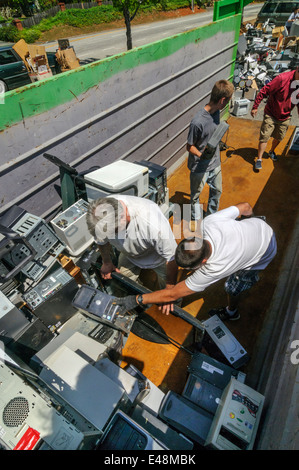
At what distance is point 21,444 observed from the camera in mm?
1382

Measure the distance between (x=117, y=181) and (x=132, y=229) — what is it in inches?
32.0

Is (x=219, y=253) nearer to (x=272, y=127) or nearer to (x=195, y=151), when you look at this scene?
(x=195, y=151)

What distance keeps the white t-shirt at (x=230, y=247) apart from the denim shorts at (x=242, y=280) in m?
0.11

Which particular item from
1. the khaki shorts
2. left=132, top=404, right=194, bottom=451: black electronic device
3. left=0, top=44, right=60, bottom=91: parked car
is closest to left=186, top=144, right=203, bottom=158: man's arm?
the khaki shorts

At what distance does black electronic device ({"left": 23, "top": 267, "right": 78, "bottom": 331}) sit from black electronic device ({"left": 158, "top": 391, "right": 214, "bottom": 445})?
1.49 m

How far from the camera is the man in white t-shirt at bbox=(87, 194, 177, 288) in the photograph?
7.15ft

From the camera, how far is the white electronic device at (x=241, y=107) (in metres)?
6.90

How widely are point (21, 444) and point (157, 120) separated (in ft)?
15.2

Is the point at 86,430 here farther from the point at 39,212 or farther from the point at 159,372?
the point at 39,212

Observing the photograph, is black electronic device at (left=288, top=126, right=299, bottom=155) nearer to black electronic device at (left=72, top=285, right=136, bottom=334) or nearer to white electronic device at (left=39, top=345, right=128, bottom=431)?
black electronic device at (left=72, top=285, right=136, bottom=334)

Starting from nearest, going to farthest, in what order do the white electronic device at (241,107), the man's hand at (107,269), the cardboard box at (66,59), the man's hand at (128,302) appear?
the man's hand at (128,302), the man's hand at (107,269), the white electronic device at (241,107), the cardboard box at (66,59)

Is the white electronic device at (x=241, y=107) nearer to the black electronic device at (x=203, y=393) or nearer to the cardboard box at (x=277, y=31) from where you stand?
the black electronic device at (x=203, y=393)

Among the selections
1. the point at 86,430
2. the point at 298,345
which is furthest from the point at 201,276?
the point at 86,430

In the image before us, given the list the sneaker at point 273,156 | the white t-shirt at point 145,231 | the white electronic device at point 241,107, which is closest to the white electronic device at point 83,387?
the white t-shirt at point 145,231
